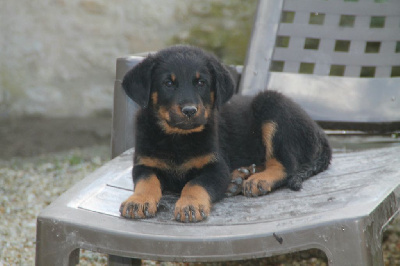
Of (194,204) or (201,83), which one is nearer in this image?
(194,204)

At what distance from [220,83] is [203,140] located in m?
0.32

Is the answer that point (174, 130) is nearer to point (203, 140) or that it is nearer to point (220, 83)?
point (203, 140)

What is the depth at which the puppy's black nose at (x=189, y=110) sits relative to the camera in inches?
105

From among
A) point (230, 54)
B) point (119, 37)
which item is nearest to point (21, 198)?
point (119, 37)

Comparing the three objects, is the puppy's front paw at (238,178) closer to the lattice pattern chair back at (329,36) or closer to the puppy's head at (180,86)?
the puppy's head at (180,86)

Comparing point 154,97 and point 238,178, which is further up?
point 154,97

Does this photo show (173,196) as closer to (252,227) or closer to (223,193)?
(223,193)

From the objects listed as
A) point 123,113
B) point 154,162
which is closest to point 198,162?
point 154,162

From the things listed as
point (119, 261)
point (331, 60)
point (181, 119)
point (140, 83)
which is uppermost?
point (331, 60)

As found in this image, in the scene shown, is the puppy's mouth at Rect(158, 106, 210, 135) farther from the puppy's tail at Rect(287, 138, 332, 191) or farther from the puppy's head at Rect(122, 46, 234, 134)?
the puppy's tail at Rect(287, 138, 332, 191)

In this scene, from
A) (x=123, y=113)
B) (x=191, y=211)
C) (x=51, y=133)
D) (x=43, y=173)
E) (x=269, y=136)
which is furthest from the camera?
(x=51, y=133)

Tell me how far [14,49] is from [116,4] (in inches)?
48.2

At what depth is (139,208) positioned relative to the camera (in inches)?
97.6

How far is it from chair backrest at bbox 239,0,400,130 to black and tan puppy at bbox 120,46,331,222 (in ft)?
2.73
